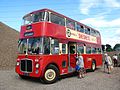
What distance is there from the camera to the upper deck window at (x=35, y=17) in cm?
1158

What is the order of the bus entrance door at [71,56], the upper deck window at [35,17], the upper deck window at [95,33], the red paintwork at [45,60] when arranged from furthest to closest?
the upper deck window at [95,33] → the bus entrance door at [71,56] → the upper deck window at [35,17] → the red paintwork at [45,60]

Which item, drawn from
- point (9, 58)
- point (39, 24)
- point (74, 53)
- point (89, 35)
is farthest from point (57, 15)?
point (9, 58)

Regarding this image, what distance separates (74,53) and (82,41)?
6.03 ft

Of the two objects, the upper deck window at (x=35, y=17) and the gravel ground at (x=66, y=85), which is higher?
the upper deck window at (x=35, y=17)

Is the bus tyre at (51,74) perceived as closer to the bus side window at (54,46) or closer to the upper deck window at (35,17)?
the bus side window at (54,46)

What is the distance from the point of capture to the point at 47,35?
37.3 ft

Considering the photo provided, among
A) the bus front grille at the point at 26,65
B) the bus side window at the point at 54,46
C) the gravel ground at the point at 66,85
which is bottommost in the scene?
the gravel ground at the point at 66,85

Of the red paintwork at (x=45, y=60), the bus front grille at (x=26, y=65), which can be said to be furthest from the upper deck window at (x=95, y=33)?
the bus front grille at (x=26, y=65)

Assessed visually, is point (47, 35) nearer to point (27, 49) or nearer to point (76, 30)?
point (27, 49)

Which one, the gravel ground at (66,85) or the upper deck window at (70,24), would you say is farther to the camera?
the upper deck window at (70,24)

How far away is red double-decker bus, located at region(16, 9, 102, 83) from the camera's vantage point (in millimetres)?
11062

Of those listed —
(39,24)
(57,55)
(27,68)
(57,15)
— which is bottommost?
(27,68)

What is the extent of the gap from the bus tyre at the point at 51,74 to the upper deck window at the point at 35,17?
118 inches

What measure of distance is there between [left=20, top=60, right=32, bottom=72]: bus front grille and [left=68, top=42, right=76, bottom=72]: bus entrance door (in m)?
3.30
